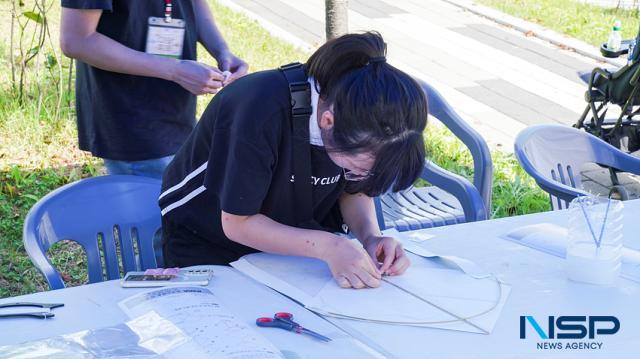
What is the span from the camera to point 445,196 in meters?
3.57

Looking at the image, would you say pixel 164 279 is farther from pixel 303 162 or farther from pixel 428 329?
pixel 428 329

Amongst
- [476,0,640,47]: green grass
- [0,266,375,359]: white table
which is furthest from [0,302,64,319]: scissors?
[476,0,640,47]: green grass

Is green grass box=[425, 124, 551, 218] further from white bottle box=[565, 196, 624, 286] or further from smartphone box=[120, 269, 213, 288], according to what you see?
smartphone box=[120, 269, 213, 288]

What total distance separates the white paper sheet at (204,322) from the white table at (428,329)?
0.14ft

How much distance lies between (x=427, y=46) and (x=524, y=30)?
117 centimetres

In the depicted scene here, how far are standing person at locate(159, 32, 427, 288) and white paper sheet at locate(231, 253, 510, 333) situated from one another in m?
0.04

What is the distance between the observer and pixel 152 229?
2.49 m

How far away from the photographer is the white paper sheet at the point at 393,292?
183cm

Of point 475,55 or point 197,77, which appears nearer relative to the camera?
point 197,77

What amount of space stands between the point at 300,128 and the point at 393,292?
0.42 metres

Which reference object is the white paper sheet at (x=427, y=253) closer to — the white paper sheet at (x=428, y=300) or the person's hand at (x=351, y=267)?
the white paper sheet at (x=428, y=300)

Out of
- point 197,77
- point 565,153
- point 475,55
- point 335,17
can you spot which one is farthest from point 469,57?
point 197,77

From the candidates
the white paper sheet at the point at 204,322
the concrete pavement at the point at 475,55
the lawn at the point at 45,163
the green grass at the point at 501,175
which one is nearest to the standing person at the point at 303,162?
the white paper sheet at the point at 204,322

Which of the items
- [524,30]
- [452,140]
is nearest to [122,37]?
[452,140]
